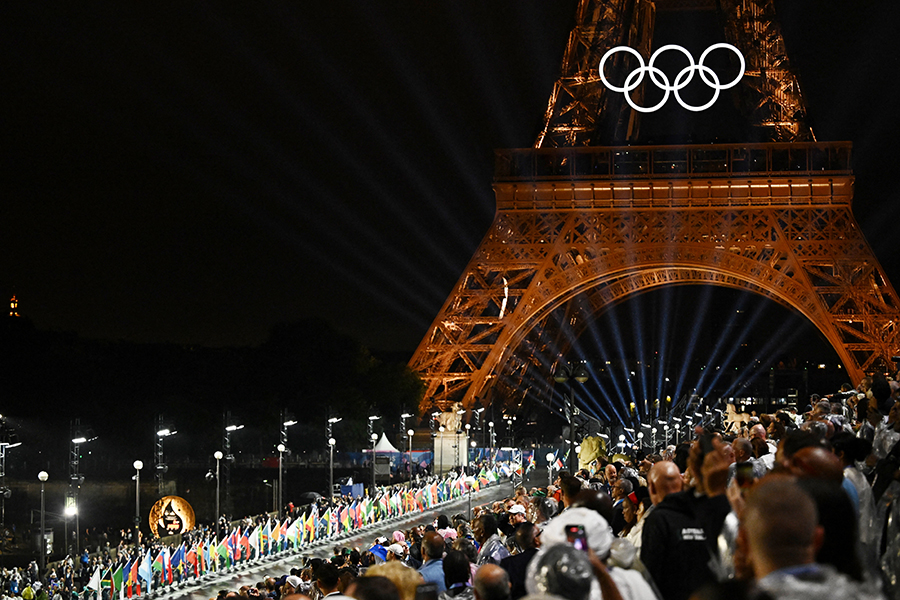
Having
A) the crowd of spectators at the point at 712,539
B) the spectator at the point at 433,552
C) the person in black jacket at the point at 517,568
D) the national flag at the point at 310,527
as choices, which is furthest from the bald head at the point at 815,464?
the national flag at the point at 310,527

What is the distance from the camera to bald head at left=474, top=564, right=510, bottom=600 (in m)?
4.44

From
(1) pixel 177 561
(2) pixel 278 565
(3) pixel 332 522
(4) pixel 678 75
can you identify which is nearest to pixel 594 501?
(1) pixel 177 561

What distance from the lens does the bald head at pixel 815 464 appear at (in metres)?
4.36

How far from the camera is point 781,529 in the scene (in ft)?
8.62

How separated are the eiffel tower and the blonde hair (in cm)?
3357

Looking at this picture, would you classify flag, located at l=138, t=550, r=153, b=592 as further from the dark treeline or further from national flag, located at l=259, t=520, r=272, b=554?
the dark treeline

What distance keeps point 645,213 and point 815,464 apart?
35.5 m

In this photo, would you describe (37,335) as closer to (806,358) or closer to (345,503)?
(345,503)

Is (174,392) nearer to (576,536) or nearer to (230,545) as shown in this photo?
(230,545)

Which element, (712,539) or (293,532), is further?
(293,532)

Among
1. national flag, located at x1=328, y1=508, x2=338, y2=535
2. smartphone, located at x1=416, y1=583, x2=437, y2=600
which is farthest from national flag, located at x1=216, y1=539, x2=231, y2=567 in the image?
smartphone, located at x1=416, y1=583, x2=437, y2=600

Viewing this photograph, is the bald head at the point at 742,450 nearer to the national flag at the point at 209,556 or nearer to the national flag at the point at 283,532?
the national flag at the point at 209,556

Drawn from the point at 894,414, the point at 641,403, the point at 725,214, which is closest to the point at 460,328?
the point at 725,214

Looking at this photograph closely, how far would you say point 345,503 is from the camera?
27.0 m
